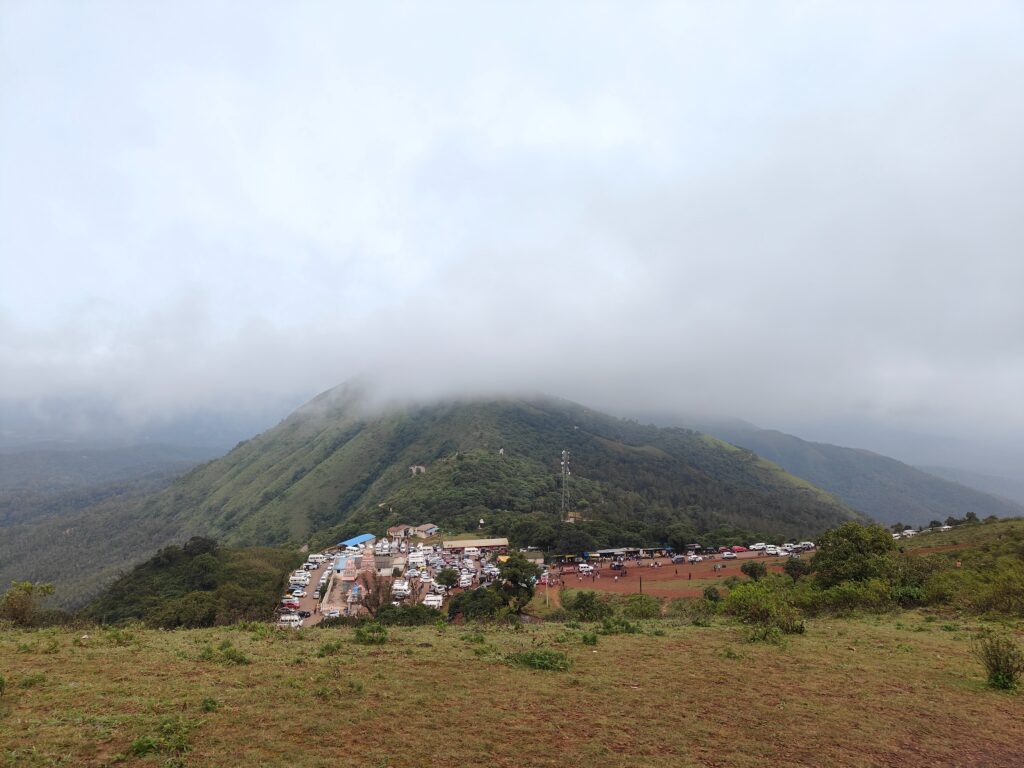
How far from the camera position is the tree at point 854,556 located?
2855cm

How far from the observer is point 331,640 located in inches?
634

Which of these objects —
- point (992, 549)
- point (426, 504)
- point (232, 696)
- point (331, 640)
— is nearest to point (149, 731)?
point (232, 696)

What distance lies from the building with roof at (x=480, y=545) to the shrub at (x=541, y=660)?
82.3m

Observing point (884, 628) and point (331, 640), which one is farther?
point (884, 628)

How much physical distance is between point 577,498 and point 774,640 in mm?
127238

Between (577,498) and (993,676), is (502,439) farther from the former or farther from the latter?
(993,676)

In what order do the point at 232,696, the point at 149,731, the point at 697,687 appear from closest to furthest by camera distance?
the point at 149,731, the point at 232,696, the point at 697,687

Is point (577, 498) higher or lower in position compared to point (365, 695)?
lower

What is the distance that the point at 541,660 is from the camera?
13.1 m

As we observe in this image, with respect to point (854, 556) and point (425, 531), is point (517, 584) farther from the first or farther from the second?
point (425, 531)

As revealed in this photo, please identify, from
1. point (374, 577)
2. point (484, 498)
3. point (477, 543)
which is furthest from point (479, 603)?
point (484, 498)

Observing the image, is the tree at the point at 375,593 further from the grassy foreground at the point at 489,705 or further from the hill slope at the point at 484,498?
the hill slope at the point at 484,498

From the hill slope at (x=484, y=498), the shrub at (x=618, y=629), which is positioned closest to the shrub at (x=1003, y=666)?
the shrub at (x=618, y=629)

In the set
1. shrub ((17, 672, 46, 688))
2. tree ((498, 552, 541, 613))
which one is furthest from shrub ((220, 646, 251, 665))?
tree ((498, 552, 541, 613))
